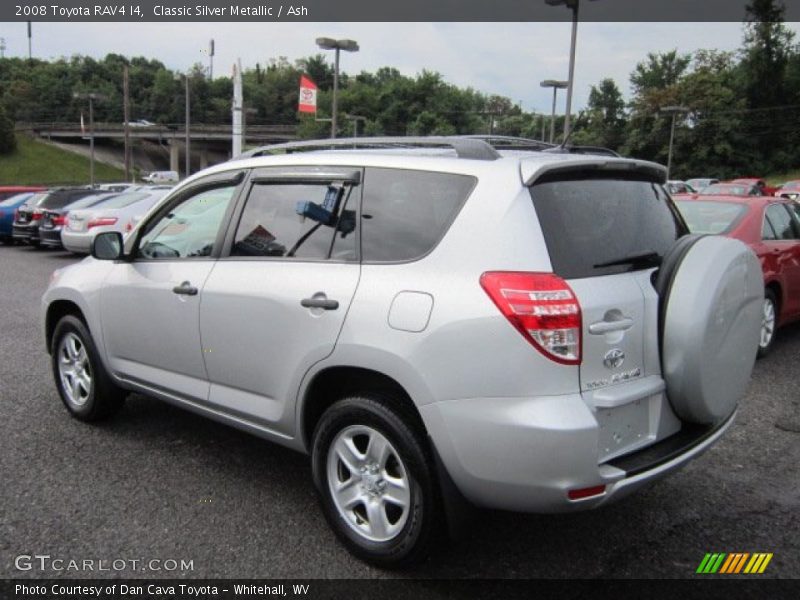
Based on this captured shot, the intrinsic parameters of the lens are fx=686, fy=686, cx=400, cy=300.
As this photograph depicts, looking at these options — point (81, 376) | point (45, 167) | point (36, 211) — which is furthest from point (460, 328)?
point (45, 167)

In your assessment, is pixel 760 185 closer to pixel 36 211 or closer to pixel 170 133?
pixel 36 211

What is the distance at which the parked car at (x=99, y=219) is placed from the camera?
43.9 feet

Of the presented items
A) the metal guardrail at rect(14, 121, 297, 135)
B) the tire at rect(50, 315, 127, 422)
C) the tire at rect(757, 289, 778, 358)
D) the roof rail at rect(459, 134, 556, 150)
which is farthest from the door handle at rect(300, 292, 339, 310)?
the metal guardrail at rect(14, 121, 297, 135)

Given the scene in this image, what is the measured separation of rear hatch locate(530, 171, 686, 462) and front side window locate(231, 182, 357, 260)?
0.91m

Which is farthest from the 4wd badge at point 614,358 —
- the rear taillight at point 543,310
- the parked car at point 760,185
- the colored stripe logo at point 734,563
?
the parked car at point 760,185

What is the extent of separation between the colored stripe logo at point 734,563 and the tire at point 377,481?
1214 millimetres

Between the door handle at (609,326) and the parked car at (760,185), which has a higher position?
the parked car at (760,185)

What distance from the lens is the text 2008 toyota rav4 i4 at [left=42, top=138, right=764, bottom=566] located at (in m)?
2.51

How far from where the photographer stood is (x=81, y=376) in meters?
4.62

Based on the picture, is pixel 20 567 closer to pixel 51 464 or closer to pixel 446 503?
pixel 51 464

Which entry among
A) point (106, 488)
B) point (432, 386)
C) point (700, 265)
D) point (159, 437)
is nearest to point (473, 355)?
point (432, 386)

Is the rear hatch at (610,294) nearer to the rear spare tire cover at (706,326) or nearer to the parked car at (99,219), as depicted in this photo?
the rear spare tire cover at (706,326)

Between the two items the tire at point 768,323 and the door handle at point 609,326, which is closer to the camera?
the door handle at point 609,326

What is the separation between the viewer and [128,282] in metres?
4.11
